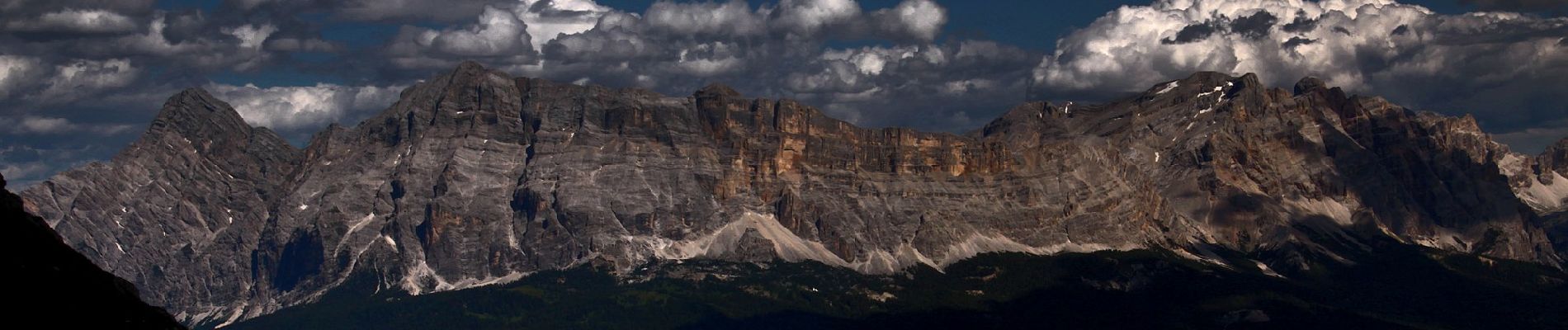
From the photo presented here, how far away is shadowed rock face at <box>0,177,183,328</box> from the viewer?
12256 cm

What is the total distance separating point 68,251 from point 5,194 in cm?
550

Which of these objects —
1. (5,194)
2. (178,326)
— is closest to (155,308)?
(178,326)

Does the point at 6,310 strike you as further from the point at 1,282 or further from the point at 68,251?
the point at 68,251

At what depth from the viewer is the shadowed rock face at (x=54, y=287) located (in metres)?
123

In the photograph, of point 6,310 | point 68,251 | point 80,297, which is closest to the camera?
point 6,310

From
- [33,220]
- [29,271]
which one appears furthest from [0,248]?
[33,220]

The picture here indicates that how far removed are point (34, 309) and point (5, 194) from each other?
13656 mm

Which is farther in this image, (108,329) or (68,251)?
(68,251)

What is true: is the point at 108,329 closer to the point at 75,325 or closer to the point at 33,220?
the point at 75,325

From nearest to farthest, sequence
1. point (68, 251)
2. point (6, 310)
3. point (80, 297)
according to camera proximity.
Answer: point (6, 310), point (80, 297), point (68, 251)

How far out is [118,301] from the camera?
13062cm

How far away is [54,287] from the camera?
12625 cm

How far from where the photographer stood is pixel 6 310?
Result: 119 metres

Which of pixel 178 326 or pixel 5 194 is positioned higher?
pixel 5 194
